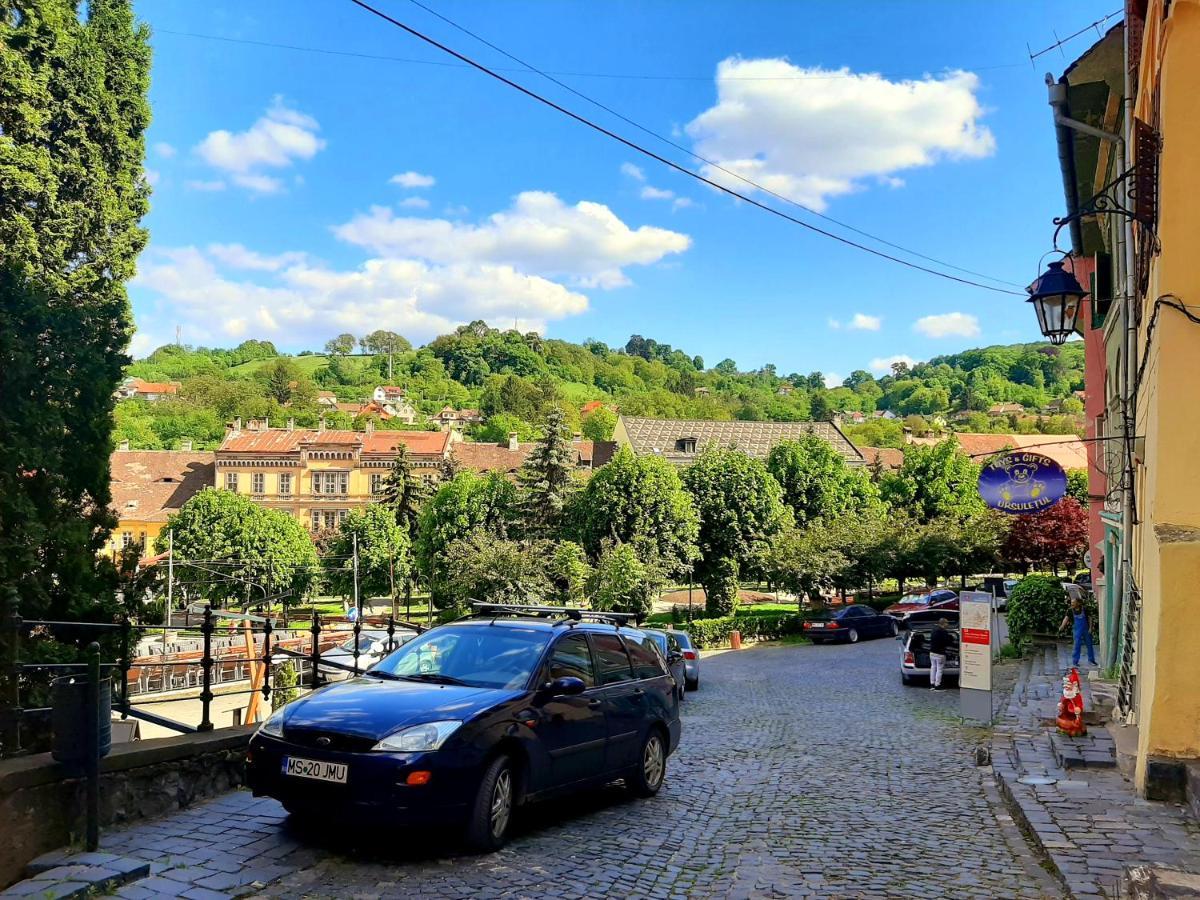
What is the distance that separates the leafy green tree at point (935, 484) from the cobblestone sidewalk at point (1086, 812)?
5365cm

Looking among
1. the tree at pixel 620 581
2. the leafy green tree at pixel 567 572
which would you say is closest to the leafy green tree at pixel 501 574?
the leafy green tree at pixel 567 572

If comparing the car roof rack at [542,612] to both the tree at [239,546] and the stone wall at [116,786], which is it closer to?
the stone wall at [116,786]

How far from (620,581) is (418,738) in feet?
106

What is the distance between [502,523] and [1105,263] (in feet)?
131

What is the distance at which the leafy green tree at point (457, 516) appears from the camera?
53312mm

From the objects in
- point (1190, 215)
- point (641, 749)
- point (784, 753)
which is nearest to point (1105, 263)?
point (1190, 215)

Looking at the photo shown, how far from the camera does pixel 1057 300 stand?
10.5 m

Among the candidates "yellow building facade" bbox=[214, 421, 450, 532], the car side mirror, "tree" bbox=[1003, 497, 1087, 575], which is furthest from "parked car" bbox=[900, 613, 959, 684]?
"yellow building facade" bbox=[214, 421, 450, 532]

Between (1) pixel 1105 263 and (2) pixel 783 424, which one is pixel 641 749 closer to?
(1) pixel 1105 263

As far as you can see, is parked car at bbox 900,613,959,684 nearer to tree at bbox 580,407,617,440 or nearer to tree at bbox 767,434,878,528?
tree at bbox 767,434,878,528

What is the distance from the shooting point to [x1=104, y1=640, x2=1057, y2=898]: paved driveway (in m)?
5.75

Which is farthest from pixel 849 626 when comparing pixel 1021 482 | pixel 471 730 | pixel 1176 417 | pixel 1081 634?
pixel 471 730

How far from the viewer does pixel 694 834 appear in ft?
24.5

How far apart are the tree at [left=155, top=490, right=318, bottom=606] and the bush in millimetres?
43848
